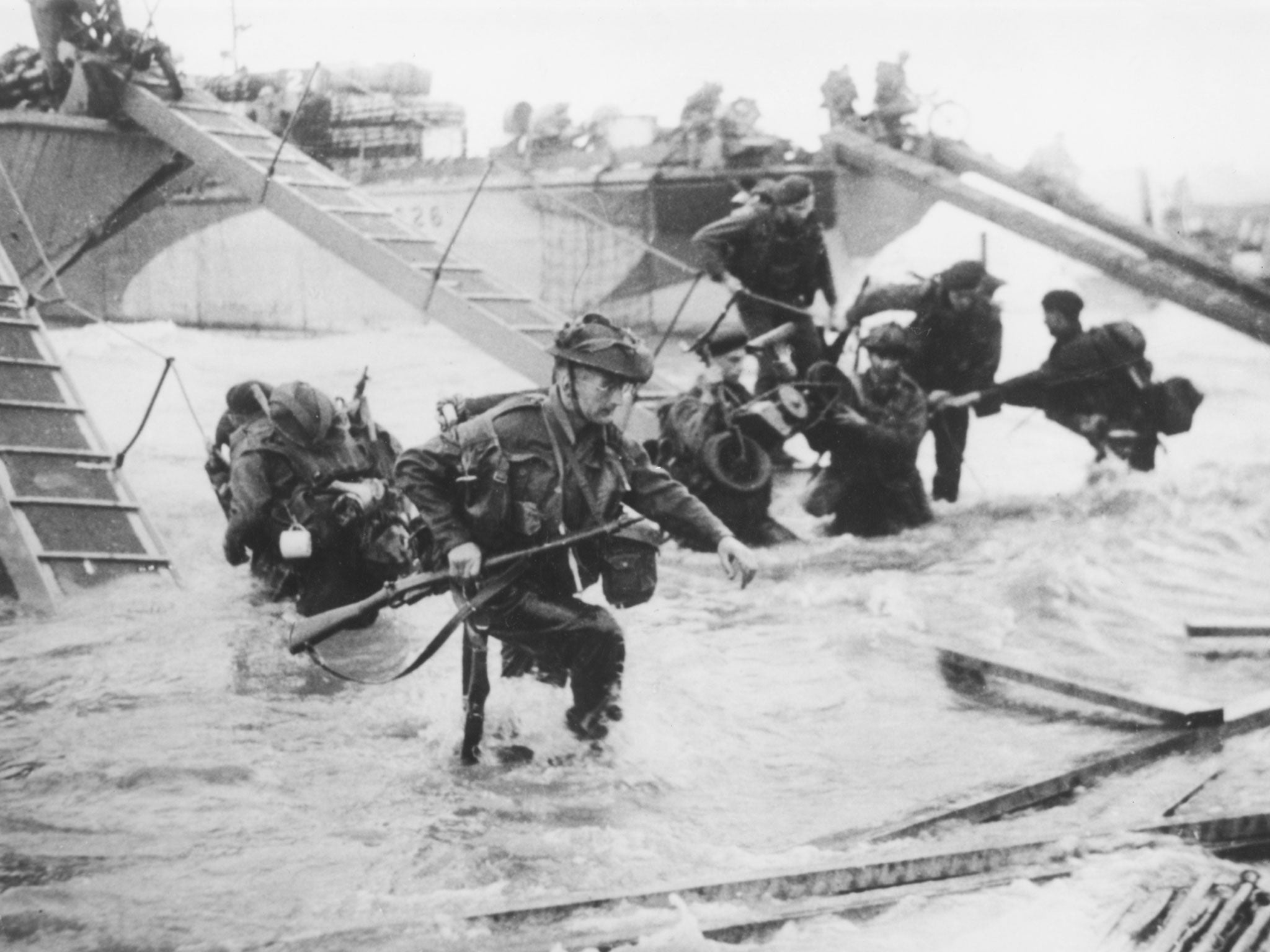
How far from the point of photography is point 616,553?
13.5 ft

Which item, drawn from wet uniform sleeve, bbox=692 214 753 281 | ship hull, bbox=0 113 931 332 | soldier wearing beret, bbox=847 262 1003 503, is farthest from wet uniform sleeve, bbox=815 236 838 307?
ship hull, bbox=0 113 931 332

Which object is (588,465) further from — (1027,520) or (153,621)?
(1027,520)

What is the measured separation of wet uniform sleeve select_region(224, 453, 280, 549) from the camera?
17.9ft

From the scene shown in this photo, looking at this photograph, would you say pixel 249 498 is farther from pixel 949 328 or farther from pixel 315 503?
pixel 949 328

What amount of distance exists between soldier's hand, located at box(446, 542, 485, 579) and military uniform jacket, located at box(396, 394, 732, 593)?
0.06 metres

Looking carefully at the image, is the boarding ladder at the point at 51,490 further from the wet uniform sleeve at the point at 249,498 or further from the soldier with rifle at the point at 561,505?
the soldier with rifle at the point at 561,505

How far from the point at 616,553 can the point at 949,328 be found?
17.3ft

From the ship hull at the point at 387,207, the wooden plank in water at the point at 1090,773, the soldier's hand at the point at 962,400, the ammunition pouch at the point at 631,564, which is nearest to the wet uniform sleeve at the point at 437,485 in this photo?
the ammunition pouch at the point at 631,564

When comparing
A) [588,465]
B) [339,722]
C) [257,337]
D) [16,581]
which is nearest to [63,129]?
[257,337]

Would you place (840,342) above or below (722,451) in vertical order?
above

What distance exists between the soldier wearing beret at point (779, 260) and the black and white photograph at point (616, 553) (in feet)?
0.12

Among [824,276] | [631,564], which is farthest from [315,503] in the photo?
[824,276]

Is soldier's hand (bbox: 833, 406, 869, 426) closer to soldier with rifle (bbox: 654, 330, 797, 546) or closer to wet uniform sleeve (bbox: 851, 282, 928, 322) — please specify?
soldier with rifle (bbox: 654, 330, 797, 546)

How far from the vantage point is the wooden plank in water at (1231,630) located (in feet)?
18.9
